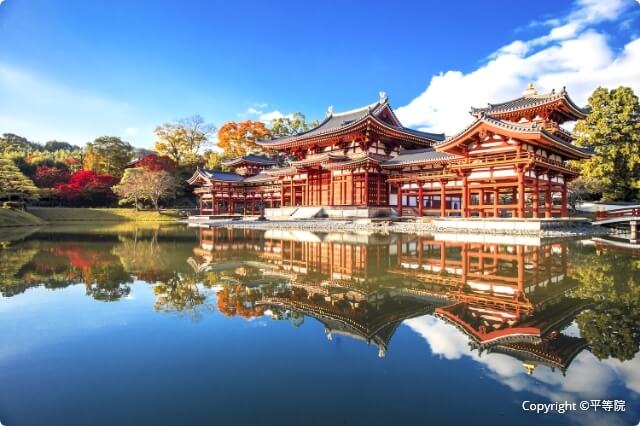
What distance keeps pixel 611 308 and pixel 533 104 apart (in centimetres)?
2261

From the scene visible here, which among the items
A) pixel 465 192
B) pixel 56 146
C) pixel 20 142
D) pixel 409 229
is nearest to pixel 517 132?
pixel 465 192

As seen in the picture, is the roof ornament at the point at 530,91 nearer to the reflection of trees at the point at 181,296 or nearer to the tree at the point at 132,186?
the reflection of trees at the point at 181,296

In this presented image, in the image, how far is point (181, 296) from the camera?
656 cm

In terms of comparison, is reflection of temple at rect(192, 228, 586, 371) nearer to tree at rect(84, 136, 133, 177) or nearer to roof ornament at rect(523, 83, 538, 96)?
roof ornament at rect(523, 83, 538, 96)

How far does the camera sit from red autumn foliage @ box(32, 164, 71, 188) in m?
53.4

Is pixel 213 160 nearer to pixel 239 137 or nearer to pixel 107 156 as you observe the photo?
pixel 239 137

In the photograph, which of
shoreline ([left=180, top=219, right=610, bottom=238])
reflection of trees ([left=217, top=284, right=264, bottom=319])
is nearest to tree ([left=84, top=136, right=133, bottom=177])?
shoreline ([left=180, top=219, right=610, bottom=238])

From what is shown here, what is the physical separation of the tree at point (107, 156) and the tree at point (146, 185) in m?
11.8

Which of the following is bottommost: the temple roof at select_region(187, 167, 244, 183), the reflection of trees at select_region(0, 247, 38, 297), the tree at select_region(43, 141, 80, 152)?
the reflection of trees at select_region(0, 247, 38, 297)

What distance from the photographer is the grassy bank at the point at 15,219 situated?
32.7 meters

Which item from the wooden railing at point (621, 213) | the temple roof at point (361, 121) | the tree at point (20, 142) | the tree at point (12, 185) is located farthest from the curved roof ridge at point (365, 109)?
the tree at point (20, 142)

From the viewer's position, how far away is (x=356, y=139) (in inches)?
1205

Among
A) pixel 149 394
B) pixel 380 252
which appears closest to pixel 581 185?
pixel 380 252

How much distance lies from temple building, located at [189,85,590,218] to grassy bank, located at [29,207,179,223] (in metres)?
9.58
